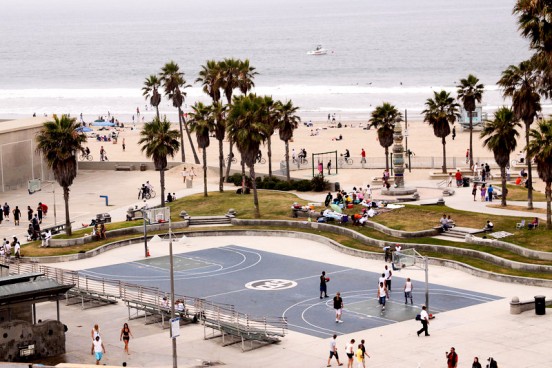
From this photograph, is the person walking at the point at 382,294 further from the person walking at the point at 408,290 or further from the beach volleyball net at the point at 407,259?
the beach volleyball net at the point at 407,259

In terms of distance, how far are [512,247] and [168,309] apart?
2119cm

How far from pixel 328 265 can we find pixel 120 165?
48851 millimetres

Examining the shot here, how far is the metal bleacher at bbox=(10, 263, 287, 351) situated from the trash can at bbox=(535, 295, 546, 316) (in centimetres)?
1181

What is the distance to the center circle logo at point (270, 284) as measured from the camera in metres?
59.5

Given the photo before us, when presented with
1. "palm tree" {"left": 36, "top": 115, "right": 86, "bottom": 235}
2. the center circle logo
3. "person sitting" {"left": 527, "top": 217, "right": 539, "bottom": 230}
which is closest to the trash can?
the center circle logo

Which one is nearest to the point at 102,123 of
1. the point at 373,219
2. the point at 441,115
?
the point at 441,115

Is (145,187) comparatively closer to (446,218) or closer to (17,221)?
(17,221)

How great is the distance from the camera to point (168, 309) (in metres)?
53.2

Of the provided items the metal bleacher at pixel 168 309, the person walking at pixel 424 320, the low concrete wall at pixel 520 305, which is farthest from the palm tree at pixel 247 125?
the person walking at pixel 424 320

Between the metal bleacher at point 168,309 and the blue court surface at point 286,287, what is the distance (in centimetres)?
136

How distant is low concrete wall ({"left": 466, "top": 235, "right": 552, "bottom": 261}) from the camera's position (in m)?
60.0

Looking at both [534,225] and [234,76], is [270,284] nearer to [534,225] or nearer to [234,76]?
[534,225]

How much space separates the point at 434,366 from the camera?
43.8 metres

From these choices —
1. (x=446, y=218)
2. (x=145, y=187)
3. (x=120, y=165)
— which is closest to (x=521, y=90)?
(x=446, y=218)
